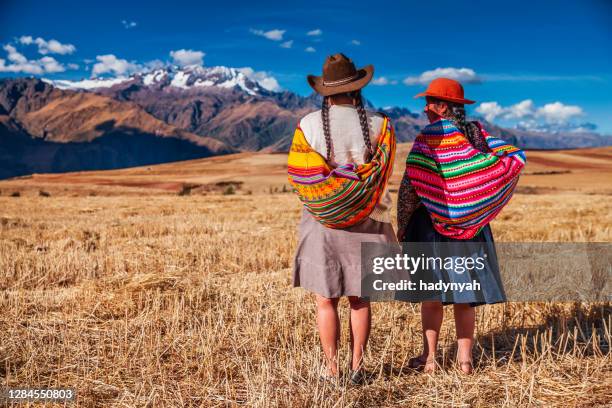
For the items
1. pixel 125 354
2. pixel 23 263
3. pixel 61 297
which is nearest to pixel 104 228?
pixel 23 263

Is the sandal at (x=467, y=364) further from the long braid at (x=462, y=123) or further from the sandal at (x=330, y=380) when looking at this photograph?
the long braid at (x=462, y=123)

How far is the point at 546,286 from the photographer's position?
6.59m

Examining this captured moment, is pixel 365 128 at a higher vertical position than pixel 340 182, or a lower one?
higher

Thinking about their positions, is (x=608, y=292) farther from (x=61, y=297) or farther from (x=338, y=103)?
(x=61, y=297)

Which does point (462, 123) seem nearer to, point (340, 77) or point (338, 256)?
point (340, 77)

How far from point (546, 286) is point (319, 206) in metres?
4.33

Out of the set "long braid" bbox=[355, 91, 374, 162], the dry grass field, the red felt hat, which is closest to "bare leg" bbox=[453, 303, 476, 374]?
the dry grass field

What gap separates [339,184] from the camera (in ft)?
11.9

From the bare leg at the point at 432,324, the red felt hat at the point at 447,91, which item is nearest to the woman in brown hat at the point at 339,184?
the red felt hat at the point at 447,91

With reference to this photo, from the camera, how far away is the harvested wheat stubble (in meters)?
3.68

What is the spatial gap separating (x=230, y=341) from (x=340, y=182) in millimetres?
2147

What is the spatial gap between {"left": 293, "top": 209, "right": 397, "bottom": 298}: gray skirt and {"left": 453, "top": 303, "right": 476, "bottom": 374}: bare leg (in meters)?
0.94
